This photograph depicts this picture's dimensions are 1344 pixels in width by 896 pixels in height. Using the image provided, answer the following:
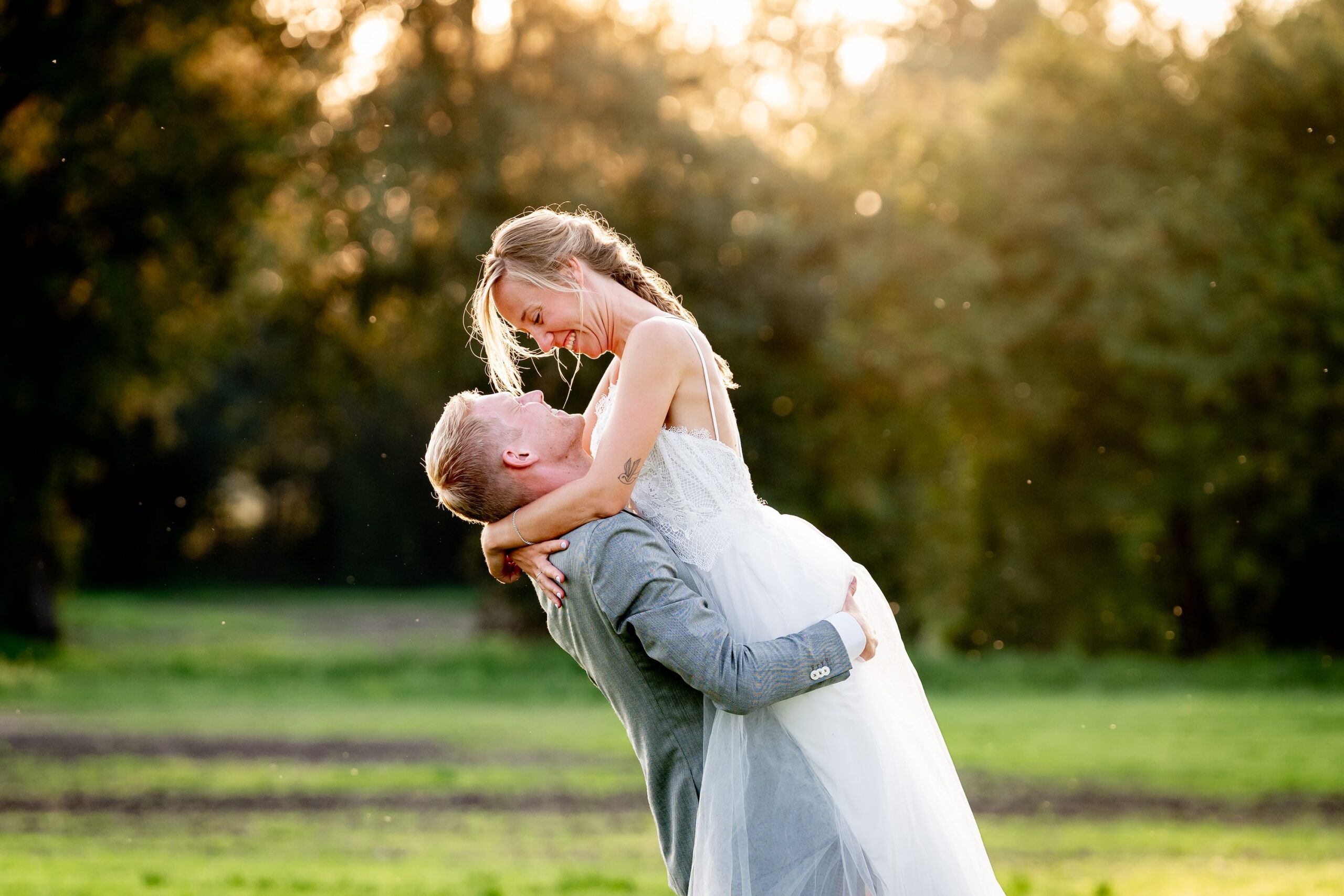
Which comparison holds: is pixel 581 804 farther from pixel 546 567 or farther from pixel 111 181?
pixel 111 181

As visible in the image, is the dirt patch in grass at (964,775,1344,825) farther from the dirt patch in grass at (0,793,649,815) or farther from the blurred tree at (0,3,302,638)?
the blurred tree at (0,3,302,638)

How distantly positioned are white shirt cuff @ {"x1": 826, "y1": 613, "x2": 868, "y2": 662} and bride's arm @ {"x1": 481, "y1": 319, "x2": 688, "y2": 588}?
50 centimetres

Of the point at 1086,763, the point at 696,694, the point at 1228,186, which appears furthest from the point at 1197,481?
the point at 696,694

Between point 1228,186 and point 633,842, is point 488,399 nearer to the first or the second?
point 633,842

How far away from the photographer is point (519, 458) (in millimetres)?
2812

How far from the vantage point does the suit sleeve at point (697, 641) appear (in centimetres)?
250

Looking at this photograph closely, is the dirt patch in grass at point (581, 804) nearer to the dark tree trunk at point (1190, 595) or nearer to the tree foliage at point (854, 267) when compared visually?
the tree foliage at point (854, 267)

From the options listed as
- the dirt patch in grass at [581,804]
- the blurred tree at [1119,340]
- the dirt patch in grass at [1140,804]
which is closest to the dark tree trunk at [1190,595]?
the blurred tree at [1119,340]

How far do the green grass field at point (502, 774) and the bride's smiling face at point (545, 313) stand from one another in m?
4.24

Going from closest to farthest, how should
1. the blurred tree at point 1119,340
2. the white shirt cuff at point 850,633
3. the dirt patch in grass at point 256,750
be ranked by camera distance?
the white shirt cuff at point 850,633 < the dirt patch in grass at point 256,750 < the blurred tree at point 1119,340

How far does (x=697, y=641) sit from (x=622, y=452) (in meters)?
0.48

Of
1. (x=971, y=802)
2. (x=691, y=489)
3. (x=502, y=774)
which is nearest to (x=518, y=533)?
(x=691, y=489)

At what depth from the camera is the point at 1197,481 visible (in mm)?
18891

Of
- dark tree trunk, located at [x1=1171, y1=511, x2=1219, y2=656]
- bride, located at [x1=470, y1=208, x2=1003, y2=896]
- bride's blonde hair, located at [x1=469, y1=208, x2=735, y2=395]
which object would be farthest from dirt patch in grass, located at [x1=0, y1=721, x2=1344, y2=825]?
dark tree trunk, located at [x1=1171, y1=511, x2=1219, y2=656]
